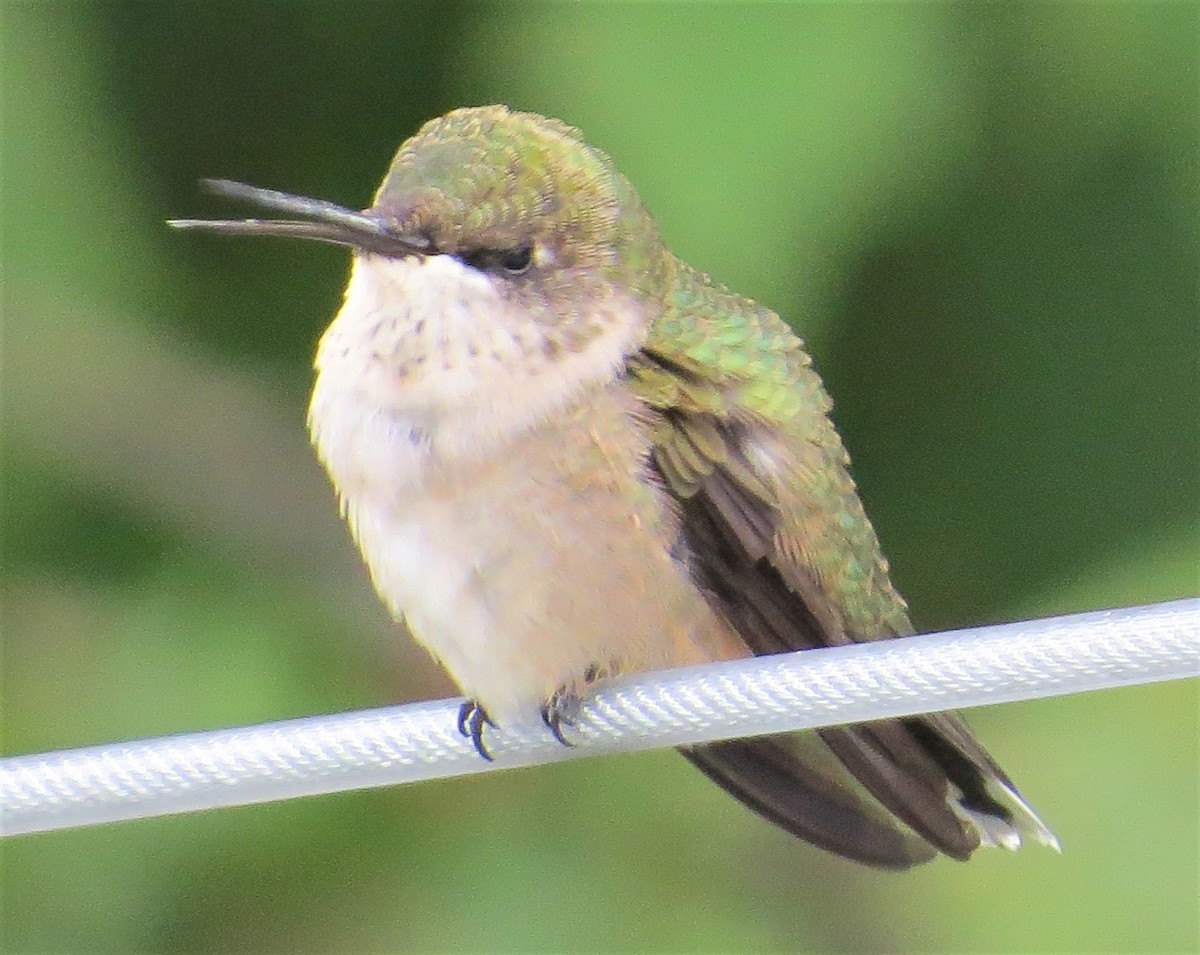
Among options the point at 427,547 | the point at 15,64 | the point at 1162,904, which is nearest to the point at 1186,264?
the point at 1162,904

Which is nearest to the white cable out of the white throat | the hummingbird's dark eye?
the white throat

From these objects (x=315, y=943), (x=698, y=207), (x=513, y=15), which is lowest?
(x=315, y=943)

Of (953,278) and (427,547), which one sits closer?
(427,547)

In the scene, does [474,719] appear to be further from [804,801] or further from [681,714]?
[681,714]

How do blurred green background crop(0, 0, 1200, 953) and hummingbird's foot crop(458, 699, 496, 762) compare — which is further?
blurred green background crop(0, 0, 1200, 953)

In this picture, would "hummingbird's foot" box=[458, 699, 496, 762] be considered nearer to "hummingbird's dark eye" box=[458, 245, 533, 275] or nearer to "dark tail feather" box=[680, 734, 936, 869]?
"dark tail feather" box=[680, 734, 936, 869]

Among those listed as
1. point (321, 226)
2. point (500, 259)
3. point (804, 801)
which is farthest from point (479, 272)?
point (804, 801)

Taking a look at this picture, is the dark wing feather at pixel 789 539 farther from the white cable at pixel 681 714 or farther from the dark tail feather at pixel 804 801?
the white cable at pixel 681 714

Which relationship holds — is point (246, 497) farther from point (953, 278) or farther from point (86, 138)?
point (953, 278)
